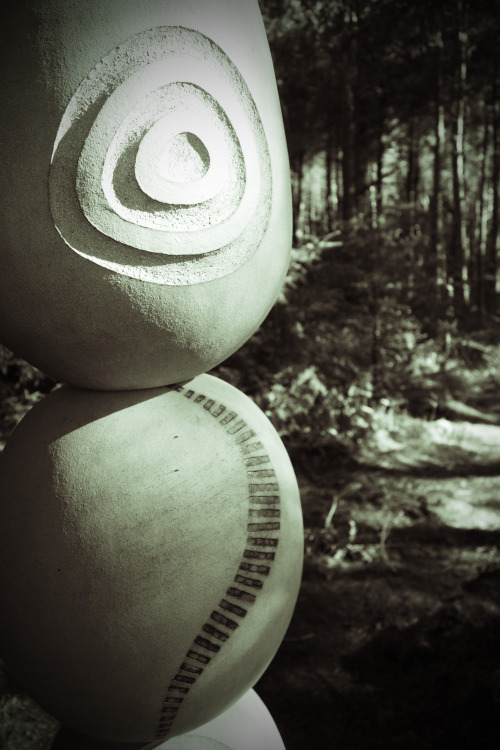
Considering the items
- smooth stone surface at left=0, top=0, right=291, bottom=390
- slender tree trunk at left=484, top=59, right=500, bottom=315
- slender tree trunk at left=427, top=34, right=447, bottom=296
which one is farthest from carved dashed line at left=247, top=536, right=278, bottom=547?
slender tree trunk at left=484, top=59, right=500, bottom=315

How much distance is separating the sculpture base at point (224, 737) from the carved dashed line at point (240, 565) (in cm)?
17

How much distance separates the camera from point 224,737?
180cm

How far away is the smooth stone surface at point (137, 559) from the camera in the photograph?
144 cm

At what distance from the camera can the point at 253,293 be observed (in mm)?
1560

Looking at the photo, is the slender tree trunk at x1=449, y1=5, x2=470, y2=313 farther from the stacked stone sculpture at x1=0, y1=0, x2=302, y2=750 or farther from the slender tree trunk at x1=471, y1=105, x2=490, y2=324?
the stacked stone sculpture at x1=0, y1=0, x2=302, y2=750

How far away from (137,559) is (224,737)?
2.44 ft

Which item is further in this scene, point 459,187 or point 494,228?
point 494,228

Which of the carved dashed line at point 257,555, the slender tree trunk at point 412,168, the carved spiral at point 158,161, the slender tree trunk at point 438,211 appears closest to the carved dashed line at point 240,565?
the carved dashed line at point 257,555

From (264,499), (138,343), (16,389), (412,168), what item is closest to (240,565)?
(264,499)

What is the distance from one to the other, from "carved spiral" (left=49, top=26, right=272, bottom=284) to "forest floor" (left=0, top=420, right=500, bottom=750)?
6.94 ft

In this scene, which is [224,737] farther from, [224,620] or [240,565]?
[240,565]

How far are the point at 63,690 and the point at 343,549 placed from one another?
269 centimetres

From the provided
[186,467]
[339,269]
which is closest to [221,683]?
[186,467]

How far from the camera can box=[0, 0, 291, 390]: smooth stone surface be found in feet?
4.34
